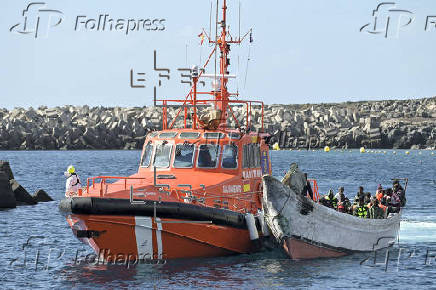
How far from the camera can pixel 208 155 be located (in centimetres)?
2148

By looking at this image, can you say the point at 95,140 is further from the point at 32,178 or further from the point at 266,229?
the point at 266,229

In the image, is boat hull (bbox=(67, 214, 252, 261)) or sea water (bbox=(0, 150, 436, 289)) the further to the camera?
sea water (bbox=(0, 150, 436, 289))

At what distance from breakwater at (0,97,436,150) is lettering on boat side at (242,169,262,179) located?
104 meters

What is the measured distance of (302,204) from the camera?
20.5m

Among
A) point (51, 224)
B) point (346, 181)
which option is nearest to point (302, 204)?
point (51, 224)

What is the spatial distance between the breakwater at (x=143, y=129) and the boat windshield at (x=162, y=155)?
4128 inches

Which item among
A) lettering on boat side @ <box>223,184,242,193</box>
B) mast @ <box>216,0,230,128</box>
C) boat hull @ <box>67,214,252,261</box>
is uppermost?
mast @ <box>216,0,230,128</box>

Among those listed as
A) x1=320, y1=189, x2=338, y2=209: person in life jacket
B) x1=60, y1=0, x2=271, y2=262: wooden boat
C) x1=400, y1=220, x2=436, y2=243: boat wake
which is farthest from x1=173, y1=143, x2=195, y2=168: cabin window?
x1=400, y1=220, x2=436, y2=243: boat wake

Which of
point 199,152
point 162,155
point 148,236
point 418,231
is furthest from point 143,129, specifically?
point 148,236

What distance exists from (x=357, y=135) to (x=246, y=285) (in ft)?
460

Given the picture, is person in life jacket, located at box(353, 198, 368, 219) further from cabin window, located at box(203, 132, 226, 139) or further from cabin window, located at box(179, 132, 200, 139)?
cabin window, located at box(179, 132, 200, 139)

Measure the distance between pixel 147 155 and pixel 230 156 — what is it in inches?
94.9

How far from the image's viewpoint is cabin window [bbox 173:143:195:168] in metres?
21.4

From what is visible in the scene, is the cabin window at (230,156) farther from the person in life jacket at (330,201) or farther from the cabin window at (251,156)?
the person in life jacket at (330,201)
